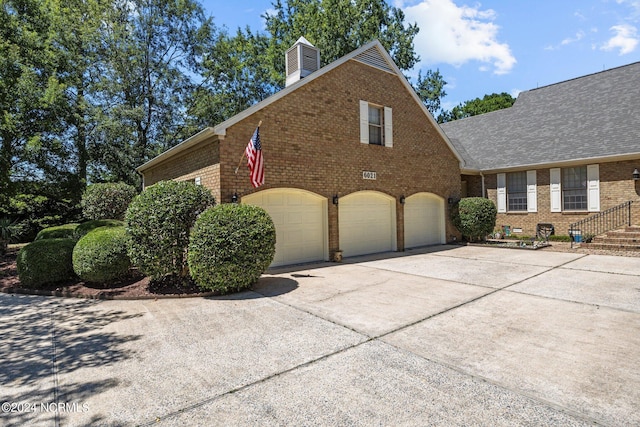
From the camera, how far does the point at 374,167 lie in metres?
11.6

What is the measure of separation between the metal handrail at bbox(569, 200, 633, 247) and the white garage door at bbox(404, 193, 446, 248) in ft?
15.8

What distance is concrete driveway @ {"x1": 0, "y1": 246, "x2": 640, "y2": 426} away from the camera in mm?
2686

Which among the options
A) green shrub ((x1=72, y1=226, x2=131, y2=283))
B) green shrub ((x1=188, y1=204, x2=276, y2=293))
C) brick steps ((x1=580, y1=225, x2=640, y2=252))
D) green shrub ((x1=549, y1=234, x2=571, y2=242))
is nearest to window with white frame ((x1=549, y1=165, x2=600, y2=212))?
green shrub ((x1=549, y1=234, x2=571, y2=242))

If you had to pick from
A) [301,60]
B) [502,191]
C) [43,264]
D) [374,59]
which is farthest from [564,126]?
[43,264]

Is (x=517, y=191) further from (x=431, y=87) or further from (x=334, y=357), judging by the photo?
(x=334, y=357)

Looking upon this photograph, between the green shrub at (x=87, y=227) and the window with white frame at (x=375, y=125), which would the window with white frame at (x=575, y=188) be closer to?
the window with white frame at (x=375, y=125)

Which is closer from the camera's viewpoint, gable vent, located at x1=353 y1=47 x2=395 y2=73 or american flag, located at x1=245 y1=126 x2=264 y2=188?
american flag, located at x1=245 y1=126 x2=264 y2=188

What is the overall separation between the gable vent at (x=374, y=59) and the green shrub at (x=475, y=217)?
6354mm

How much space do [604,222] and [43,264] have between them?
729 inches

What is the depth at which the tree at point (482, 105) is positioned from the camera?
34.8 metres

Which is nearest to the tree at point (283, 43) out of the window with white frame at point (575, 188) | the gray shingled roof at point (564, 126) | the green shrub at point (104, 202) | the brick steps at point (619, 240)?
the green shrub at point (104, 202)

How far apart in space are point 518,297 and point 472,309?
4.22ft

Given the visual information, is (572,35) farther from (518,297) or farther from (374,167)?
(518,297)

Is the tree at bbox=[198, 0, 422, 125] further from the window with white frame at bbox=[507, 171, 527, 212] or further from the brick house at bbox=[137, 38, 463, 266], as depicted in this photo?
the window with white frame at bbox=[507, 171, 527, 212]
